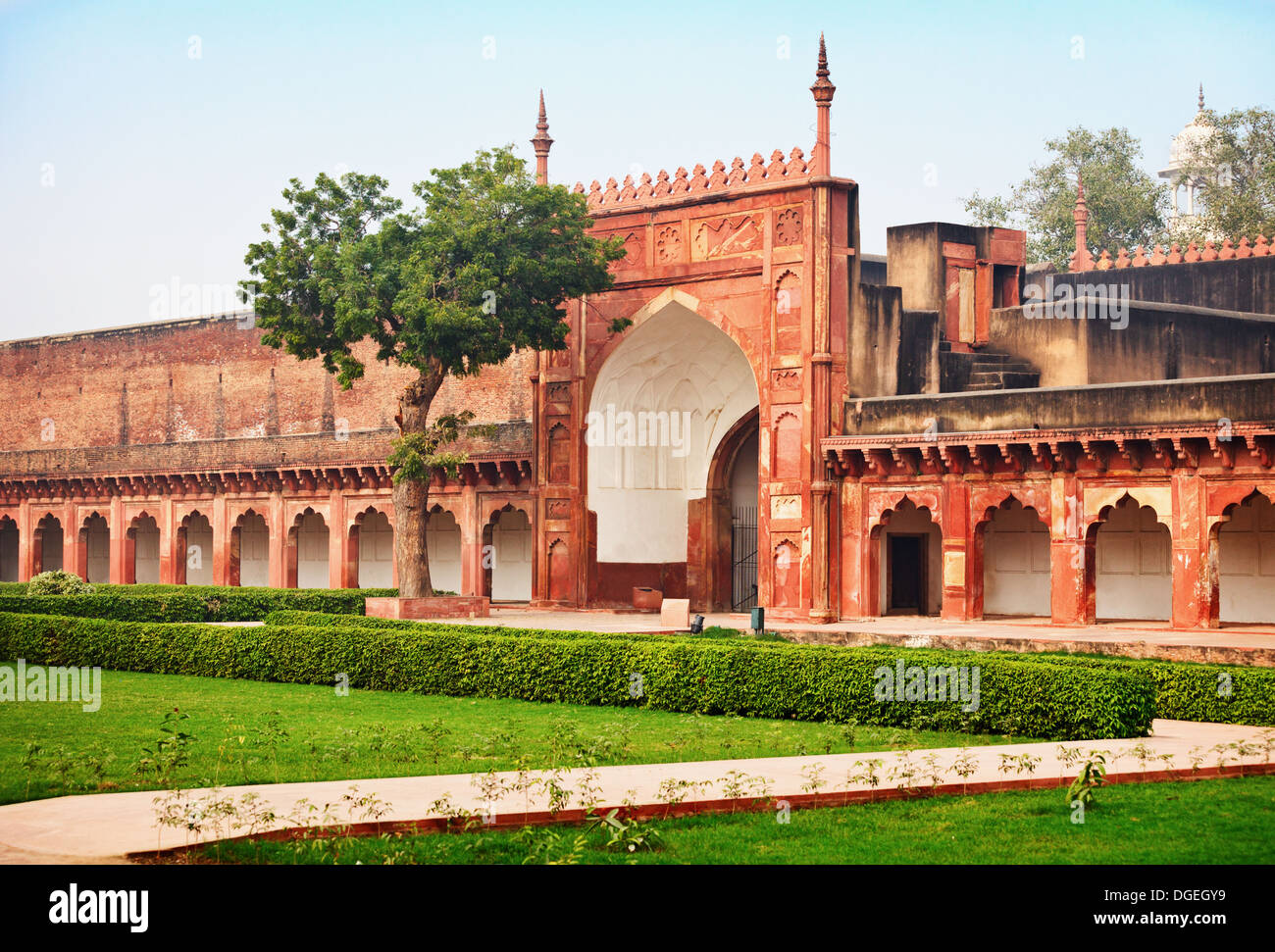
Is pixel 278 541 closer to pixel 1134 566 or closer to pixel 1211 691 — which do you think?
pixel 1134 566

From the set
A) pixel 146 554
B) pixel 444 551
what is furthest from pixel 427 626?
pixel 146 554

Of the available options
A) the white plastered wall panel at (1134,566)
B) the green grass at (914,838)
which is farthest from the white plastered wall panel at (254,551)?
the green grass at (914,838)

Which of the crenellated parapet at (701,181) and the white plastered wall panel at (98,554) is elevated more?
the crenellated parapet at (701,181)

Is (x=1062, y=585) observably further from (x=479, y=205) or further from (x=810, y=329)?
(x=479, y=205)

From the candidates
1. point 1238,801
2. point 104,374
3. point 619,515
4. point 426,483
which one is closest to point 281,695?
point 426,483

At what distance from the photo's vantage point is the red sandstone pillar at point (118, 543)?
30344 mm

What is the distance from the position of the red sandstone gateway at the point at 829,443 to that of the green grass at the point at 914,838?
398 inches

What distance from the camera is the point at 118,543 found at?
3045cm

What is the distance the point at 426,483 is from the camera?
68.8 feet

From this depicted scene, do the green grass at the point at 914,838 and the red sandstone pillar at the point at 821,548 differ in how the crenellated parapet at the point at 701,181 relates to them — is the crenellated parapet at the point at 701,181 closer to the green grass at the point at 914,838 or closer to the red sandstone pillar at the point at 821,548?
the red sandstone pillar at the point at 821,548

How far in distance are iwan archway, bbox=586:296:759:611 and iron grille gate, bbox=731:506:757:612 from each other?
0.12 feet

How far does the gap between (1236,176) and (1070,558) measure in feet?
64.0

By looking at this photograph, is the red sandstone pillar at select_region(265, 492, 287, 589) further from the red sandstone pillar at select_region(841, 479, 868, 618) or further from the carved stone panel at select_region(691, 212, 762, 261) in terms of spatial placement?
the red sandstone pillar at select_region(841, 479, 868, 618)
